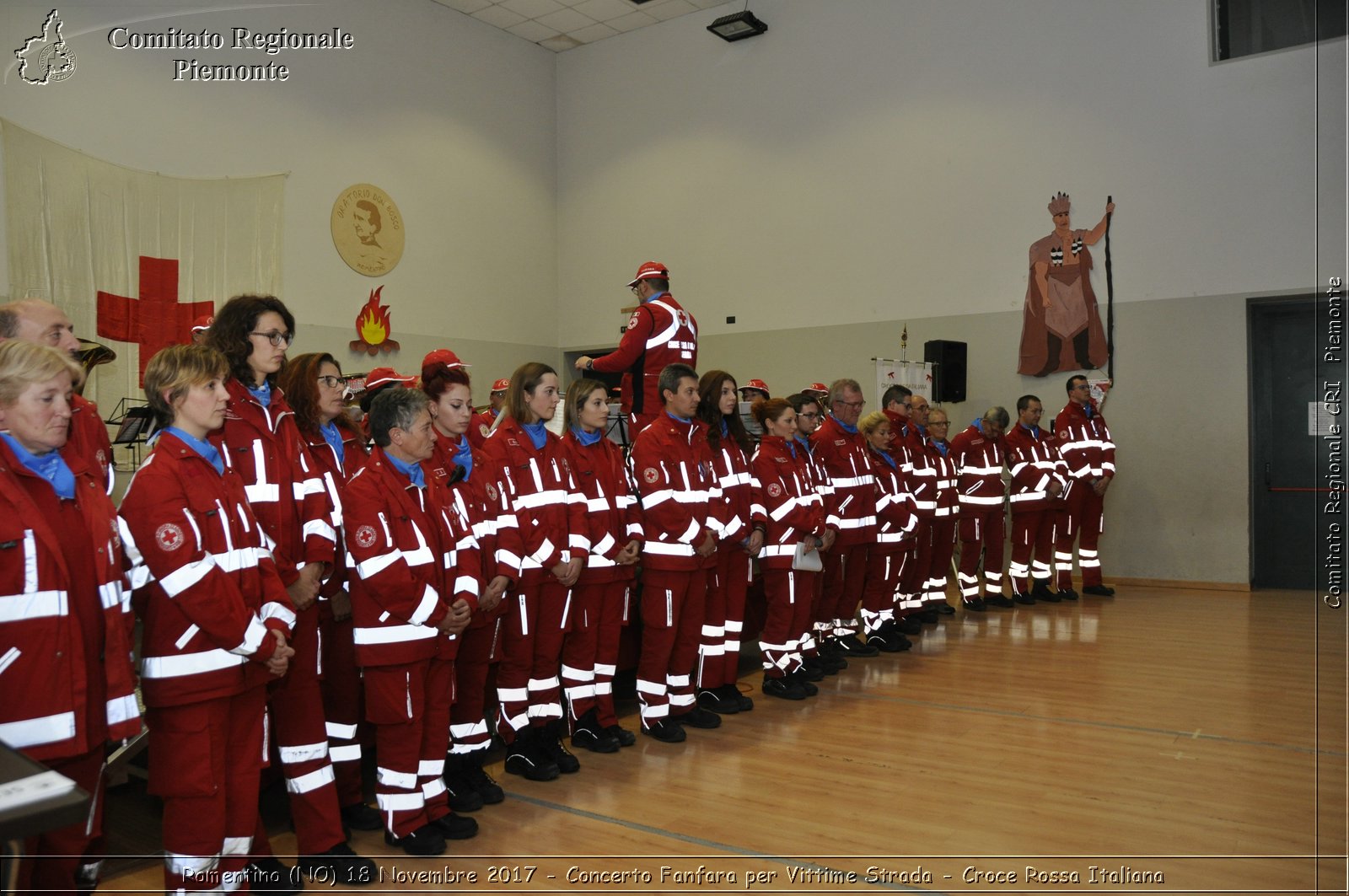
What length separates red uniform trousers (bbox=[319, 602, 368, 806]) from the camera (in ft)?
11.4

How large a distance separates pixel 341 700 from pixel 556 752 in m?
1.00

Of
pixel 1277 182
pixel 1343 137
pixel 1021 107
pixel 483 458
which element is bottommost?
pixel 483 458

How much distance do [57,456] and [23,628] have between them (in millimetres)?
442

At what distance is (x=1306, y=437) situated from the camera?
9086mm

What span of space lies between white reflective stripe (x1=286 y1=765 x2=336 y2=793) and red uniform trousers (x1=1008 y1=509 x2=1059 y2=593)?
6536mm

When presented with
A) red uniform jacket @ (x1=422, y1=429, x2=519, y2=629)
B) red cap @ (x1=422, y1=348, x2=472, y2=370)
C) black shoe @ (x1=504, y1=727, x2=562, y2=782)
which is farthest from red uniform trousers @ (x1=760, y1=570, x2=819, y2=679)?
red cap @ (x1=422, y1=348, x2=472, y2=370)

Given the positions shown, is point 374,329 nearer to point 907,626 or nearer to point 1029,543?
point 907,626

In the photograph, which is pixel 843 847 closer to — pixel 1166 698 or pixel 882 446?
pixel 1166 698

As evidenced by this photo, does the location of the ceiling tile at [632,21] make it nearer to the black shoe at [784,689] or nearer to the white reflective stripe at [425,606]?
the black shoe at [784,689]

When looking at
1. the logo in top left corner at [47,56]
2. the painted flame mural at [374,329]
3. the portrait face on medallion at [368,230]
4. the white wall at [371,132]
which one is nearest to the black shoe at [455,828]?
the white wall at [371,132]

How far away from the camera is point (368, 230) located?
35.9 ft

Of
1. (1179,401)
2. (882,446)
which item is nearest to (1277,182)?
(1179,401)

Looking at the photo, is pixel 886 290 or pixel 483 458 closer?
pixel 483 458

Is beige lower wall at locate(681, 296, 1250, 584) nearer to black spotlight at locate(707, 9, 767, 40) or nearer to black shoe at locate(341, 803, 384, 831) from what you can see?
black spotlight at locate(707, 9, 767, 40)
